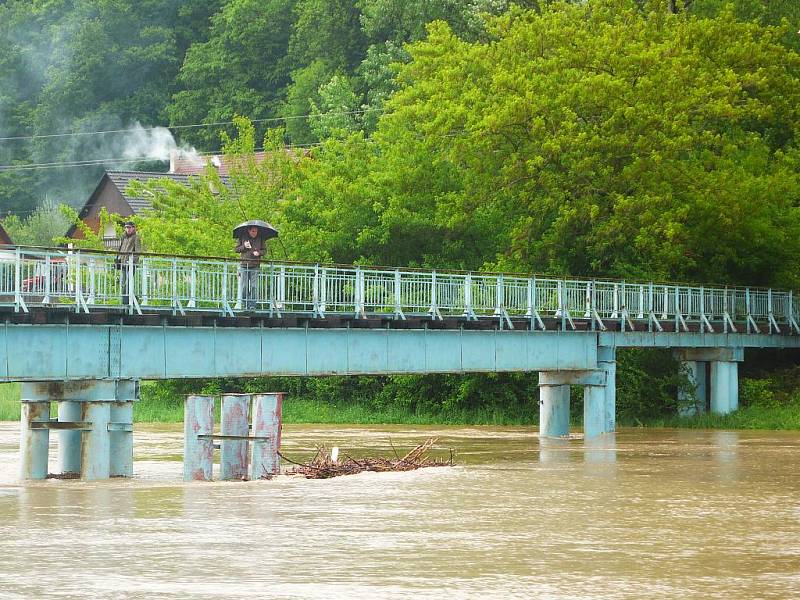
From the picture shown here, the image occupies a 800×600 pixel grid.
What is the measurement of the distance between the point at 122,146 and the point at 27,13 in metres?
14.5

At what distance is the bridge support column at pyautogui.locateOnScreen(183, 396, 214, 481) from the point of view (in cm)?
3247

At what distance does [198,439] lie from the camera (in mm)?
32594

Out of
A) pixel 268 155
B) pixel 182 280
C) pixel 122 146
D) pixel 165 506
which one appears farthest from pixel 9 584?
pixel 122 146

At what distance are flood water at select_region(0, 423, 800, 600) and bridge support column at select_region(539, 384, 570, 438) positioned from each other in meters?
11.0

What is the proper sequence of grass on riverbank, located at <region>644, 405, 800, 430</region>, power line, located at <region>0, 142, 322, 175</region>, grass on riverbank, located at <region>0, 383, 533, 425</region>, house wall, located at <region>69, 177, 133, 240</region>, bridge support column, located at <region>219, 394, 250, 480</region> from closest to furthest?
bridge support column, located at <region>219, 394, 250, 480</region>
grass on riverbank, located at <region>644, 405, 800, 430</region>
grass on riverbank, located at <region>0, 383, 533, 425</region>
house wall, located at <region>69, 177, 133, 240</region>
power line, located at <region>0, 142, 322, 175</region>

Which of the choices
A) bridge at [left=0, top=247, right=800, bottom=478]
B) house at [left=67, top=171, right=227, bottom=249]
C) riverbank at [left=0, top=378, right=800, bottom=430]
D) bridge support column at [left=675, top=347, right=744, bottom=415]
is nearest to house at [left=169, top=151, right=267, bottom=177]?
house at [left=67, top=171, right=227, bottom=249]

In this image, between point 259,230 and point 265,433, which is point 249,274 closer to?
point 259,230

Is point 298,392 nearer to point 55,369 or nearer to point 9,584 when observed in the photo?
point 55,369

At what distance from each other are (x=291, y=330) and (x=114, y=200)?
60118mm

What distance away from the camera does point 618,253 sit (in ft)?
192

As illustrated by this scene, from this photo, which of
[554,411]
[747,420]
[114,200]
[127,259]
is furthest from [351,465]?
[114,200]

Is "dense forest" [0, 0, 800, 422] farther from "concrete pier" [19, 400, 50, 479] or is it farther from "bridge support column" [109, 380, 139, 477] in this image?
"concrete pier" [19, 400, 50, 479]

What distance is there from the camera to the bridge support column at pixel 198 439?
32.5 meters

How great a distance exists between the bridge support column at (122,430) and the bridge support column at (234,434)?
1760 millimetres
